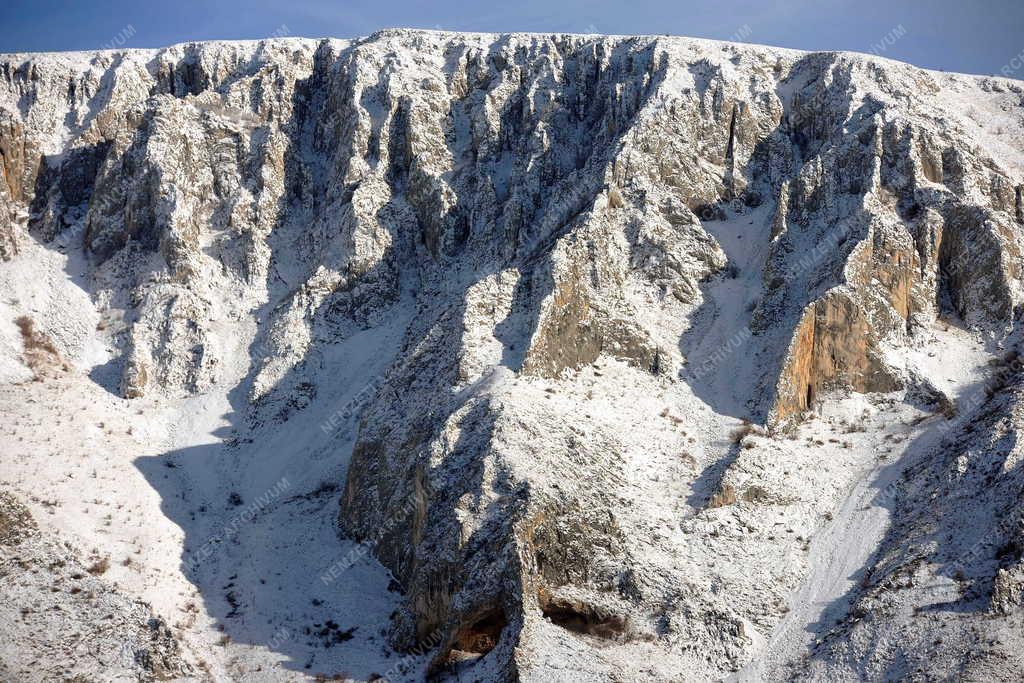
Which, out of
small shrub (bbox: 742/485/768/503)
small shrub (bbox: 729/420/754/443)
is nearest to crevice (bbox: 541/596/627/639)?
small shrub (bbox: 742/485/768/503)

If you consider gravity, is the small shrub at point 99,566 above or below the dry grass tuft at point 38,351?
below

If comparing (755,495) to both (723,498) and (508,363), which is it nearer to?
(723,498)

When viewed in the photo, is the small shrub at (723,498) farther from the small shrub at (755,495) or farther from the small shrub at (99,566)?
the small shrub at (99,566)

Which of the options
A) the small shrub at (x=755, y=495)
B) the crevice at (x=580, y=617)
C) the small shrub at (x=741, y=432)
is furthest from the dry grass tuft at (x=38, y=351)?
the small shrub at (x=755, y=495)

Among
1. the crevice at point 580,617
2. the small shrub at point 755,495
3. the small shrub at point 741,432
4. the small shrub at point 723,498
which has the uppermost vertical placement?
the small shrub at point 741,432

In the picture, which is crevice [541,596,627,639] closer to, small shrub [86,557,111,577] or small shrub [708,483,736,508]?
small shrub [708,483,736,508]

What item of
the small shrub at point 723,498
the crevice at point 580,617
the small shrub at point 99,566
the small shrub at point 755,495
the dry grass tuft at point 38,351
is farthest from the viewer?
the dry grass tuft at point 38,351

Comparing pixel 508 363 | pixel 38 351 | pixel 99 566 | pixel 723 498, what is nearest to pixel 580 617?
pixel 723 498

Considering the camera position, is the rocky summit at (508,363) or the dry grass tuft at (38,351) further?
the dry grass tuft at (38,351)
